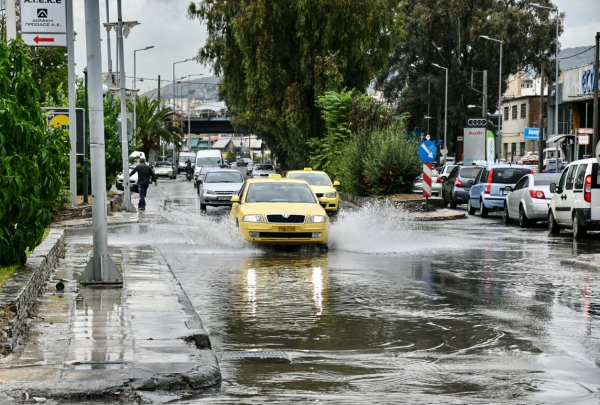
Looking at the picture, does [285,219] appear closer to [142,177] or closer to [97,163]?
[97,163]

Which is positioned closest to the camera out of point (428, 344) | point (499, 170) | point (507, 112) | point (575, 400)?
point (575, 400)

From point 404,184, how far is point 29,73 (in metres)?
26.5

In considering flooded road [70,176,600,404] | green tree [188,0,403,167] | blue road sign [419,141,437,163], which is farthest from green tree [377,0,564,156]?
flooded road [70,176,600,404]

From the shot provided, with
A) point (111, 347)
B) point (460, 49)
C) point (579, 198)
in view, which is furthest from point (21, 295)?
point (460, 49)

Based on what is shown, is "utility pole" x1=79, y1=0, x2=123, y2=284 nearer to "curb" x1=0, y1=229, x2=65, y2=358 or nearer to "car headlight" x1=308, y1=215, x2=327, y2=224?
"curb" x1=0, y1=229, x2=65, y2=358

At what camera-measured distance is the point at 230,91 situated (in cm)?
5416

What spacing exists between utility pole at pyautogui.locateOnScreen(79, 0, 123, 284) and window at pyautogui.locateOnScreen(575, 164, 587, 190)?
1237cm

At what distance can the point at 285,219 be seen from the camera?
18.4m

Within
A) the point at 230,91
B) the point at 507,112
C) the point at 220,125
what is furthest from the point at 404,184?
the point at 220,125

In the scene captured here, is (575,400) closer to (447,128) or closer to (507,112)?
(447,128)

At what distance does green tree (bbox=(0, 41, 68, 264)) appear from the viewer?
10.7 metres

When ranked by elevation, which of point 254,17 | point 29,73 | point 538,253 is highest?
point 254,17

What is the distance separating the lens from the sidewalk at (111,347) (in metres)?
6.71

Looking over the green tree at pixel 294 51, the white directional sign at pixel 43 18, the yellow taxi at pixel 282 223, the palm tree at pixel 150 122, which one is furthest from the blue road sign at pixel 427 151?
the palm tree at pixel 150 122
